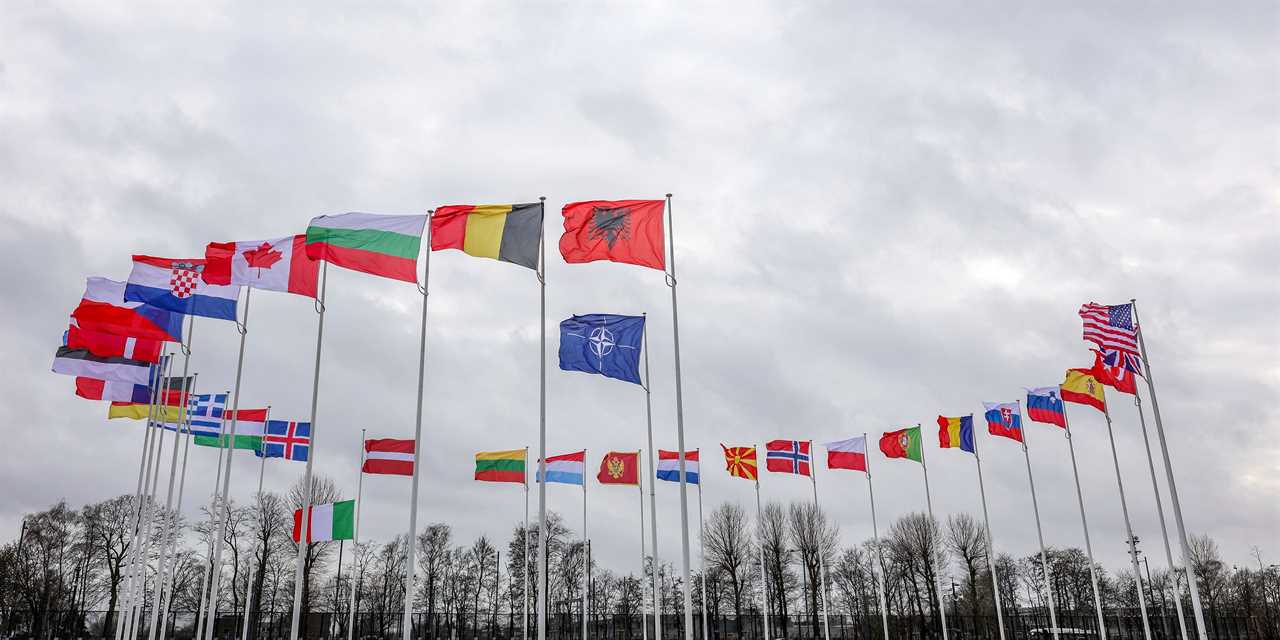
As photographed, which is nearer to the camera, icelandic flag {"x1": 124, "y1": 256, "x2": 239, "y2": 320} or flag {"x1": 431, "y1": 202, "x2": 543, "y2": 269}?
flag {"x1": 431, "y1": 202, "x2": 543, "y2": 269}

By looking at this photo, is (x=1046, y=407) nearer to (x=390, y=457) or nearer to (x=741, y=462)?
(x=741, y=462)

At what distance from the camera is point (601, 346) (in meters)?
23.7

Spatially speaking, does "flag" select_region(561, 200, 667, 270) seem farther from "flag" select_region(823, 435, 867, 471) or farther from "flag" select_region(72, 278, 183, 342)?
"flag" select_region(823, 435, 867, 471)

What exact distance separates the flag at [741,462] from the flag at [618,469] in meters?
6.76

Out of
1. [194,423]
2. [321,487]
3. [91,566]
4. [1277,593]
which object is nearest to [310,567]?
[321,487]

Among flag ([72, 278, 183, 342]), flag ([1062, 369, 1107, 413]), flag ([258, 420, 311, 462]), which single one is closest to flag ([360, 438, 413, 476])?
flag ([258, 420, 311, 462])

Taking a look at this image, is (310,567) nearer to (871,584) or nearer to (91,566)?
(91,566)

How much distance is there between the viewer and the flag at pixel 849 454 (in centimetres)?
4356

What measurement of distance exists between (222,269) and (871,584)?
89.6 metres

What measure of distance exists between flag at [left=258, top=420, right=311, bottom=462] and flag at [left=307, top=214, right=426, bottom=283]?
51.4 feet

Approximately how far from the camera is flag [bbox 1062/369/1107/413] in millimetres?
36625

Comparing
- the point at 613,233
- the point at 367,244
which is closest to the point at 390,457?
the point at 367,244

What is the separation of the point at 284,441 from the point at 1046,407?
112ft

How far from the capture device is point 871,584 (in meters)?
99.2
